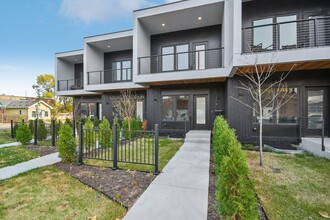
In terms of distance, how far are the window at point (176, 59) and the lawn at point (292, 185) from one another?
25.6ft

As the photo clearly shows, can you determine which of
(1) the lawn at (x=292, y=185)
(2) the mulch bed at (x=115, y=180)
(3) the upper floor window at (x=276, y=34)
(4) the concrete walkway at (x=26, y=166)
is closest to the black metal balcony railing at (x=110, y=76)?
(4) the concrete walkway at (x=26, y=166)

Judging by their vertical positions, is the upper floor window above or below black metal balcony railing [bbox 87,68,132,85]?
above

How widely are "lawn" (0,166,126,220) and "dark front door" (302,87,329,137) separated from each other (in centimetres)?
954

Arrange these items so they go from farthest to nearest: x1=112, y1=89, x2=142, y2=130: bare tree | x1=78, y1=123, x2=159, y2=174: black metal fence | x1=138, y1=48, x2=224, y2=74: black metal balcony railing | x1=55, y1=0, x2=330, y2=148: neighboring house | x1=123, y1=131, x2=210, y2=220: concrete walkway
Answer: x1=112, y1=89, x2=142, y2=130: bare tree, x1=138, y1=48, x2=224, y2=74: black metal balcony railing, x1=55, y1=0, x2=330, y2=148: neighboring house, x1=78, y1=123, x2=159, y2=174: black metal fence, x1=123, y1=131, x2=210, y2=220: concrete walkway

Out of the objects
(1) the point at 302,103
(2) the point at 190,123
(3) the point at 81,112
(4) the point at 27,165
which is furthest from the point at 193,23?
(3) the point at 81,112

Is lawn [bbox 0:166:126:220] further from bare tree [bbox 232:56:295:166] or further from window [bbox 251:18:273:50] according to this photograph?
window [bbox 251:18:273:50]

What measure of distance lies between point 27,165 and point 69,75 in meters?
14.5

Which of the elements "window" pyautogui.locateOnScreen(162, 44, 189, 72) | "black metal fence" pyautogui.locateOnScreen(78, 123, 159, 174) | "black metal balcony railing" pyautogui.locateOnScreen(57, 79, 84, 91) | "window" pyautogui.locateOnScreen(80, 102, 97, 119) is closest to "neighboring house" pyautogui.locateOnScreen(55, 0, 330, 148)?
"window" pyautogui.locateOnScreen(162, 44, 189, 72)

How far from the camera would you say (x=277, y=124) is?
28.0ft

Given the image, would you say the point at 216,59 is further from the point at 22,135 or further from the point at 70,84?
the point at 70,84

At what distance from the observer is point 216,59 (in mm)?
10773

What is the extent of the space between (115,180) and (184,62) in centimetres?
946

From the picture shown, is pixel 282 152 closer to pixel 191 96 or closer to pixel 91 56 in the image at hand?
pixel 191 96

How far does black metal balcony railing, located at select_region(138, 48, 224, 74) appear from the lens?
10820mm
